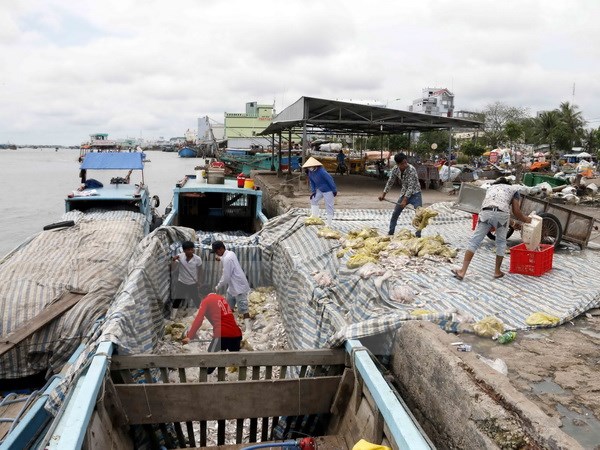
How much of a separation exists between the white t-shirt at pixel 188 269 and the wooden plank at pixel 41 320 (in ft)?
4.89

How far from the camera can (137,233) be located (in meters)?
9.62

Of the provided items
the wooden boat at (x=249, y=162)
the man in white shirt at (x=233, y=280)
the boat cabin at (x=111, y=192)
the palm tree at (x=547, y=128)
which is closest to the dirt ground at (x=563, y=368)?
the man in white shirt at (x=233, y=280)

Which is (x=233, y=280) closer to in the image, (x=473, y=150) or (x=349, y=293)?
(x=349, y=293)

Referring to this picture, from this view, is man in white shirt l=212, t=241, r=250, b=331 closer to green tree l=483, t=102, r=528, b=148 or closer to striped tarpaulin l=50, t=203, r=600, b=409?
striped tarpaulin l=50, t=203, r=600, b=409

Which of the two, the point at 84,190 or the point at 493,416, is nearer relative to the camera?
the point at 493,416

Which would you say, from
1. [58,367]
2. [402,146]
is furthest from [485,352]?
[402,146]

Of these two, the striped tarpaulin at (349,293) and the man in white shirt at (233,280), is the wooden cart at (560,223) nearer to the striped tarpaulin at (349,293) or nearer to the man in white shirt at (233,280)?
the striped tarpaulin at (349,293)

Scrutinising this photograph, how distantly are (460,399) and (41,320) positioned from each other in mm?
4882

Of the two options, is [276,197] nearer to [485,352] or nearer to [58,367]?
[58,367]

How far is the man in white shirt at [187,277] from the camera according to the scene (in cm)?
704

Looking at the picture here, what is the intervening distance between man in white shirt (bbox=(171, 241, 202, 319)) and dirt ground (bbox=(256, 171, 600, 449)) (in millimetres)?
4397

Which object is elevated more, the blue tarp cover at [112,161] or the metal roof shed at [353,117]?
the metal roof shed at [353,117]

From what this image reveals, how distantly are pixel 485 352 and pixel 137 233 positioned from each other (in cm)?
Result: 775

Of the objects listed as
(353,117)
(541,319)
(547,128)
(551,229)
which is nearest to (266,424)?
(541,319)
